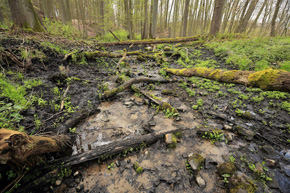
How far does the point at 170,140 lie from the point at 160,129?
52 centimetres

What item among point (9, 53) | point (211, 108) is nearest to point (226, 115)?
point (211, 108)

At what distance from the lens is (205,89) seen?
4820 millimetres

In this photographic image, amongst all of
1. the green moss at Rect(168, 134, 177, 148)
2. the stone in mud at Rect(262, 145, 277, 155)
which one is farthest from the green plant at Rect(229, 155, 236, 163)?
the green moss at Rect(168, 134, 177, 148)

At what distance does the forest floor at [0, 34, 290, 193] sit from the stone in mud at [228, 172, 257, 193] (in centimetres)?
1

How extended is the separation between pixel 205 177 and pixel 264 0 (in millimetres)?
20874

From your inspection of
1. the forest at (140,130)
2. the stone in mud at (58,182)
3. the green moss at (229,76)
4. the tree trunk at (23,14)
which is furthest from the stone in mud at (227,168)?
the tree trunk at (23,14)

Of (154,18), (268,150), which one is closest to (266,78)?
(268,150)

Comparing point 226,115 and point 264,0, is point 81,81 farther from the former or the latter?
point 264,0

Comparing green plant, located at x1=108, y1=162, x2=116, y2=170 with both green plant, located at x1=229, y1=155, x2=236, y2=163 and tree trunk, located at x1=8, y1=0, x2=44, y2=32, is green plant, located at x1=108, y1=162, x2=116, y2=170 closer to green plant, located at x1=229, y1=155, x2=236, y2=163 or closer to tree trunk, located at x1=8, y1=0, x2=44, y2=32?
green plant, located at x1=229, y1=155, x2=236, y2=163

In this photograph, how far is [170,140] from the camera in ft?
8.05

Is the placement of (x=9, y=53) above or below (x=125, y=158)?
above

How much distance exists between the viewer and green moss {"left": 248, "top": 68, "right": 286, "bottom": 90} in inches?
79.0

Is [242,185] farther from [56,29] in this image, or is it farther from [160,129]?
[56,29]

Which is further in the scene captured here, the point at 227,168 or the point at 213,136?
the point at 213,136
